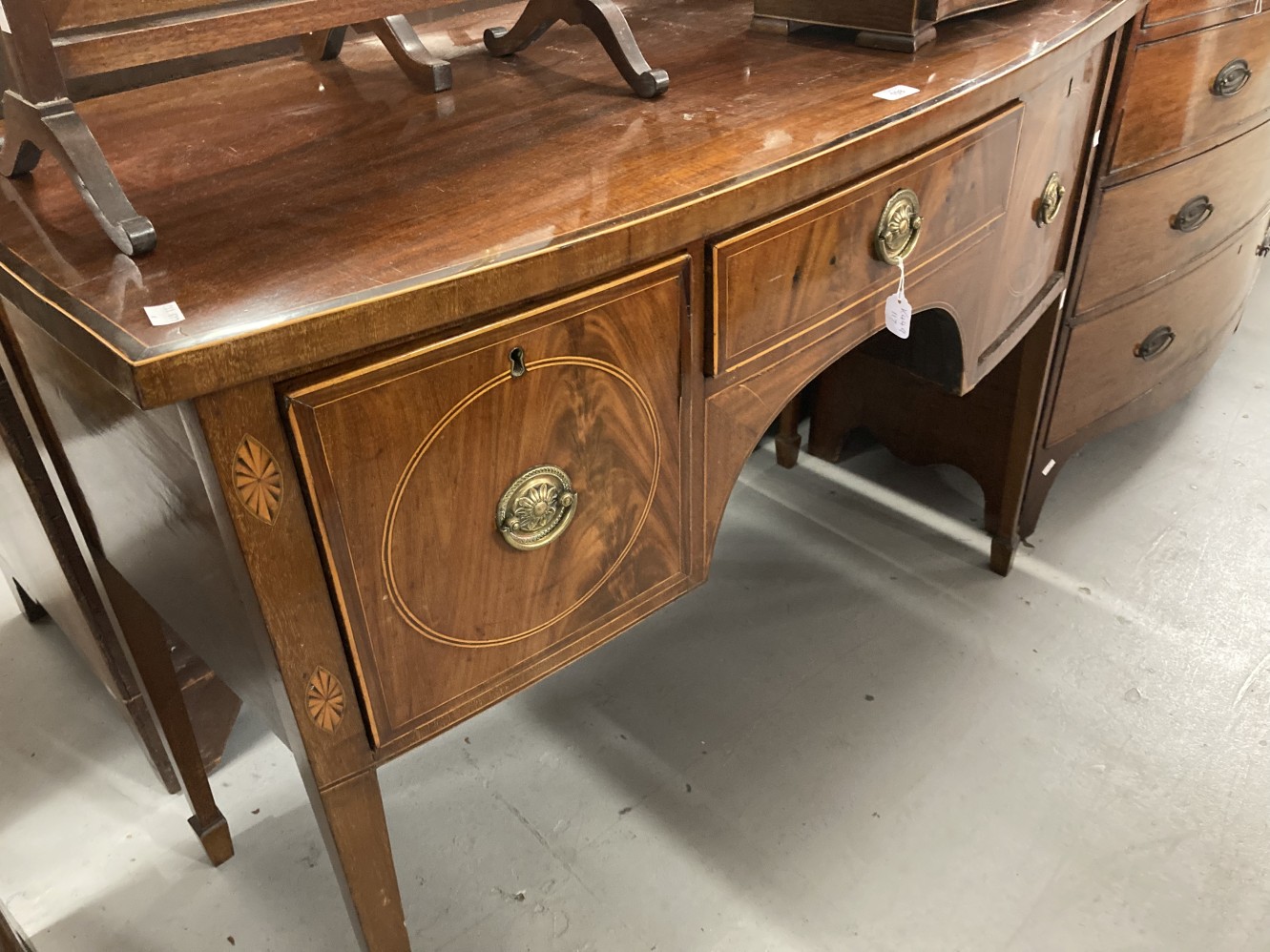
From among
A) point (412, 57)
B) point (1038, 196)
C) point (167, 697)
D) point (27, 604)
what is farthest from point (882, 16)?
point (27, 604)

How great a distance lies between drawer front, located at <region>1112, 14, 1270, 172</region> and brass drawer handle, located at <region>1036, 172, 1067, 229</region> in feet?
0.61

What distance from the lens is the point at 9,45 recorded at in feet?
1.98

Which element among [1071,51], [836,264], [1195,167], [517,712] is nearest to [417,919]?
[517,712]

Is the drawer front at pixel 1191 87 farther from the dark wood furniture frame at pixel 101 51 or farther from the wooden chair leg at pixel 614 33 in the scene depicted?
the dark wood furniture frame at pixel 101 51

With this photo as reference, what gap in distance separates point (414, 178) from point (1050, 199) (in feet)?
Result: 2.51

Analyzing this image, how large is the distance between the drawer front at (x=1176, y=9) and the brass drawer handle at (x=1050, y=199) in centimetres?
24

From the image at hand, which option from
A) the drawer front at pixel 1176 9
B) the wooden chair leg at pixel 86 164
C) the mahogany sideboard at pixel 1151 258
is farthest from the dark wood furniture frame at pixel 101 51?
the drawer front at pixel 1176 9

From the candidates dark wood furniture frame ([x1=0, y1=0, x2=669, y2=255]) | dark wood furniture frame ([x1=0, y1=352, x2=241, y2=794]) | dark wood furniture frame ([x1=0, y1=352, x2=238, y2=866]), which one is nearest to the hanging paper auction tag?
dark wood furniture frame ([x1=0, y1=0, x2=669, y2=255])

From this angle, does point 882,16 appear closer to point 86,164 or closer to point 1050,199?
point 1050,199

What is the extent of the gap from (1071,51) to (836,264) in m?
0.41

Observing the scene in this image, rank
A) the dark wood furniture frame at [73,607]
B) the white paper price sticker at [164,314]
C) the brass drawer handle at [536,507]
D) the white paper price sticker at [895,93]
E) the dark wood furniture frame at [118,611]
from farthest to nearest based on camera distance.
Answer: the dark wood furniture frame at [73,607], the dark wood furniture frame at [118,611], the white paper price sticker at [895,93], the brass drawer handle at [536,507], the white paper price sticker at [164,314]

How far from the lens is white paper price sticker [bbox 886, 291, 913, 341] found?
90 cm

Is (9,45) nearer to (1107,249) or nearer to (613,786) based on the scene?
(613,786)

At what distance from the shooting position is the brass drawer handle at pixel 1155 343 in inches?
62.7
